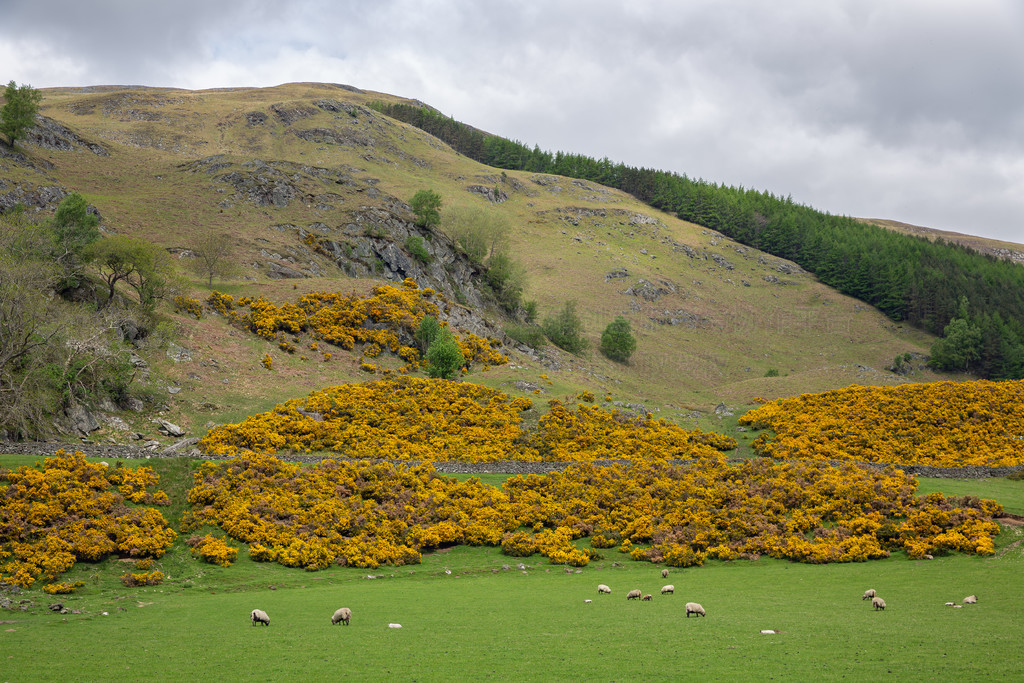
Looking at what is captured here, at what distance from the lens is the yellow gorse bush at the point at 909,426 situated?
38562 mm

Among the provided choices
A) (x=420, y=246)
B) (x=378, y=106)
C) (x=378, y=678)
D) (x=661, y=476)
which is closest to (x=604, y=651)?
(x=378, y=678)

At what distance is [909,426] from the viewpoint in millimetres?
42031

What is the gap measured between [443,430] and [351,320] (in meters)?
25.9

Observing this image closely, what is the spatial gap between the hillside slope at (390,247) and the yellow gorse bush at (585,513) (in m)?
18.7

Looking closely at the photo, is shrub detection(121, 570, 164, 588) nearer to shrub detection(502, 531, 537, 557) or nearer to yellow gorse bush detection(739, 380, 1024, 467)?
shrub detection(502, 531, 537, 557)

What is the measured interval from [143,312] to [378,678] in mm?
47920


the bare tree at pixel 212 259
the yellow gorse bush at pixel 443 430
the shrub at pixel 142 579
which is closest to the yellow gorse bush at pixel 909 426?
the yellow gorse bush at pixel 443 430

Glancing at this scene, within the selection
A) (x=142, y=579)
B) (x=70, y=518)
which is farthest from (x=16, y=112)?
(x=142, y=579)

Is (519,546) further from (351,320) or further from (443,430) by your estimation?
(351,320)

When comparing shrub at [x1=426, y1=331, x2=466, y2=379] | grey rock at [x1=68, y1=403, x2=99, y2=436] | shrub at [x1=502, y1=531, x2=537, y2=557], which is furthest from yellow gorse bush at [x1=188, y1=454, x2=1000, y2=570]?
shrub at [x1=426, y1=331, x2=466, y2=379]

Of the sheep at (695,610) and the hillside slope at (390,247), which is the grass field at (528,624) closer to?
the sheep at (695,610)

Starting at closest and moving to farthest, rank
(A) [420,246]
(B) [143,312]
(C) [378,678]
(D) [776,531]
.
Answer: (C) [378,678] < (D) [776,531] < (B) [143,312] < (A) [420,246]

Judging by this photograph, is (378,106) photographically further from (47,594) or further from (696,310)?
(47,594)

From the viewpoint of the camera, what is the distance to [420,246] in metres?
83.9
